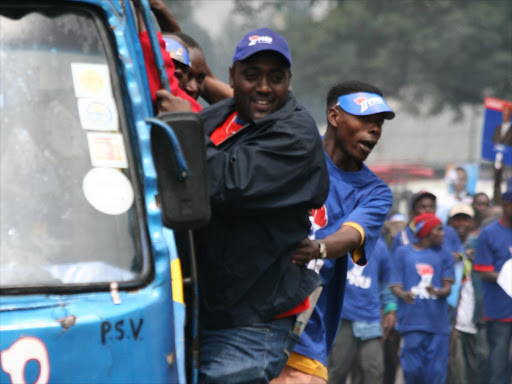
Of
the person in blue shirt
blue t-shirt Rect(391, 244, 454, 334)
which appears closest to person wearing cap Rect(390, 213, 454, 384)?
blue t-shirt Rect(391, 244, 454, 334)

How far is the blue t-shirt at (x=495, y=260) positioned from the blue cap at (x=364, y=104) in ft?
15.0

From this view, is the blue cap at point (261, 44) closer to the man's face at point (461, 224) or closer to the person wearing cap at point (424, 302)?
the person wearing cap at point (424, 302)

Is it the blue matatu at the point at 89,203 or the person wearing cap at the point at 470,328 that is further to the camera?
the person wearing cap at the point at 470,328

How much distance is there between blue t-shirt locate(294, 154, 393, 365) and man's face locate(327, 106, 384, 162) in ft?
0.32

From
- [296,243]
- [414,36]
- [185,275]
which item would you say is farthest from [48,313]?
[414,36]

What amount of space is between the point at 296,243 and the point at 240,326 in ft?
1.14

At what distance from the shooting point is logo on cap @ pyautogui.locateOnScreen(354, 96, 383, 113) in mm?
4427

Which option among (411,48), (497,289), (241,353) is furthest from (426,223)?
(411,48)

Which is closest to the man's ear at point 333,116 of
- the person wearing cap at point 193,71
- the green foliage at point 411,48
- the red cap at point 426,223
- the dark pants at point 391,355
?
the person wearing cap at point 193,71

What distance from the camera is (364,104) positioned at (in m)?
4.45

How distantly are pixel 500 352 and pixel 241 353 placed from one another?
6.04 meters

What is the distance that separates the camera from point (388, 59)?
32500 millimetres

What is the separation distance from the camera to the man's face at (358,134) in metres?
4.41

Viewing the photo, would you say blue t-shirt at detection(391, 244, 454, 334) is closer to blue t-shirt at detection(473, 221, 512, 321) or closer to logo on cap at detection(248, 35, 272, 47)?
blue t-shirt at detection(473, 221, 512, 321)
